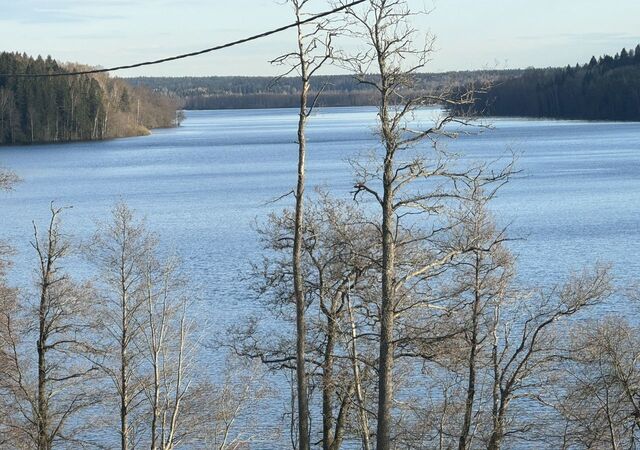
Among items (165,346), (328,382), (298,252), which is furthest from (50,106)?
(298,252)

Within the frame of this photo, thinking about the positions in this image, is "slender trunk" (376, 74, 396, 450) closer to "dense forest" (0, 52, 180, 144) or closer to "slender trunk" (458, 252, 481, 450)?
"slender trunk" (458, 252, 481, 450)

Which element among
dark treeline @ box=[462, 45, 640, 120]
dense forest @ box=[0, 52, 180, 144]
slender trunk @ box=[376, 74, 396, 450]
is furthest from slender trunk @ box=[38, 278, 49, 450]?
dark treeline @ box=[462, 45, 640, 120]

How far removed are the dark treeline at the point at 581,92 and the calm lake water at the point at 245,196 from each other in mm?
22945

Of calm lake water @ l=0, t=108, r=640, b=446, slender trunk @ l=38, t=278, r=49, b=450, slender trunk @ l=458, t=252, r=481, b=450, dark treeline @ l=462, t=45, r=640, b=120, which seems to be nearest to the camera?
slender trunk @ l=458, t=252, r=481, b=450

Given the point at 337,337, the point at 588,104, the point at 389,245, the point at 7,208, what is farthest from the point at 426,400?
the point at 588,104

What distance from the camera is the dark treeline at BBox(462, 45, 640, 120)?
138 metres

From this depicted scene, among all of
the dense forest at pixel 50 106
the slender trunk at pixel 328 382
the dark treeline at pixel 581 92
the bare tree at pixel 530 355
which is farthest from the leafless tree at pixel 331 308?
the dark treeline at pixel 581 92

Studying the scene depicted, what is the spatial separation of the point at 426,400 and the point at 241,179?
50.5 metres

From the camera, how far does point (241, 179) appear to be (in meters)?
72.1

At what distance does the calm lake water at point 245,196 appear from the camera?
113 feet

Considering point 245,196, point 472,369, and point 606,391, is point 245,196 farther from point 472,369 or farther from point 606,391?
point 606,391

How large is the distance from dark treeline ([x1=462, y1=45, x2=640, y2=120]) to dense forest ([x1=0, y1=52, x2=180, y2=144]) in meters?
49.8

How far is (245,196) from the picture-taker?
195 ft

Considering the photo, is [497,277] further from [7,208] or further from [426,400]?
[7,208]
